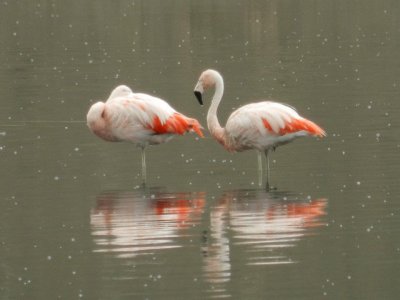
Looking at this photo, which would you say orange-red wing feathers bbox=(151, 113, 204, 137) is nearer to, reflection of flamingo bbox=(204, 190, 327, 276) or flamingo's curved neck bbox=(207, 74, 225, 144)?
flamingo's curved neck bbox=(207, 74, 225, 144)

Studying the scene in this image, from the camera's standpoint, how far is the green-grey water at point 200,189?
1018 cm

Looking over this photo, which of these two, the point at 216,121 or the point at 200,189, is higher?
the point at 216,121

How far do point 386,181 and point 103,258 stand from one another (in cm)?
390

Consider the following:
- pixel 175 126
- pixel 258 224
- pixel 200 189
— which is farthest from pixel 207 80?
pixel 258 224

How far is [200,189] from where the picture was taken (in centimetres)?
1370

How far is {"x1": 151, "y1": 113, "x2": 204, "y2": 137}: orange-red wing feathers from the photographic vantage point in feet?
48.3

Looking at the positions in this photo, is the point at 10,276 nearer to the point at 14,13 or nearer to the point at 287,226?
the point at 287,226

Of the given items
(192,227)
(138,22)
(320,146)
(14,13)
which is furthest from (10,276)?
(14,13)

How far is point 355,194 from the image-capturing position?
1317cm

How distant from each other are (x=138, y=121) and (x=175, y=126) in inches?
16.1

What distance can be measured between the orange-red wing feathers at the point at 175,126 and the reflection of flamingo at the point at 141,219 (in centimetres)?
126

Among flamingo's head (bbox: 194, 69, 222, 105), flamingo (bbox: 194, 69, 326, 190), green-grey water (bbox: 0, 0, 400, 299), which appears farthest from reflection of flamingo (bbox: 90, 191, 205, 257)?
flamingo's head (bbox: 194, 69, 222, 105)

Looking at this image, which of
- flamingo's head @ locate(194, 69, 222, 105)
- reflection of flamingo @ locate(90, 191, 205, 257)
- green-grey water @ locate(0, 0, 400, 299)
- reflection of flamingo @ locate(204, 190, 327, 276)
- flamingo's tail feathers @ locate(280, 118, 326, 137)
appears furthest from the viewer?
flamingo's head @ locate(194, 69, 222, 105)

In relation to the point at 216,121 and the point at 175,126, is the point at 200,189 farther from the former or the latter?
the point at 216,121
